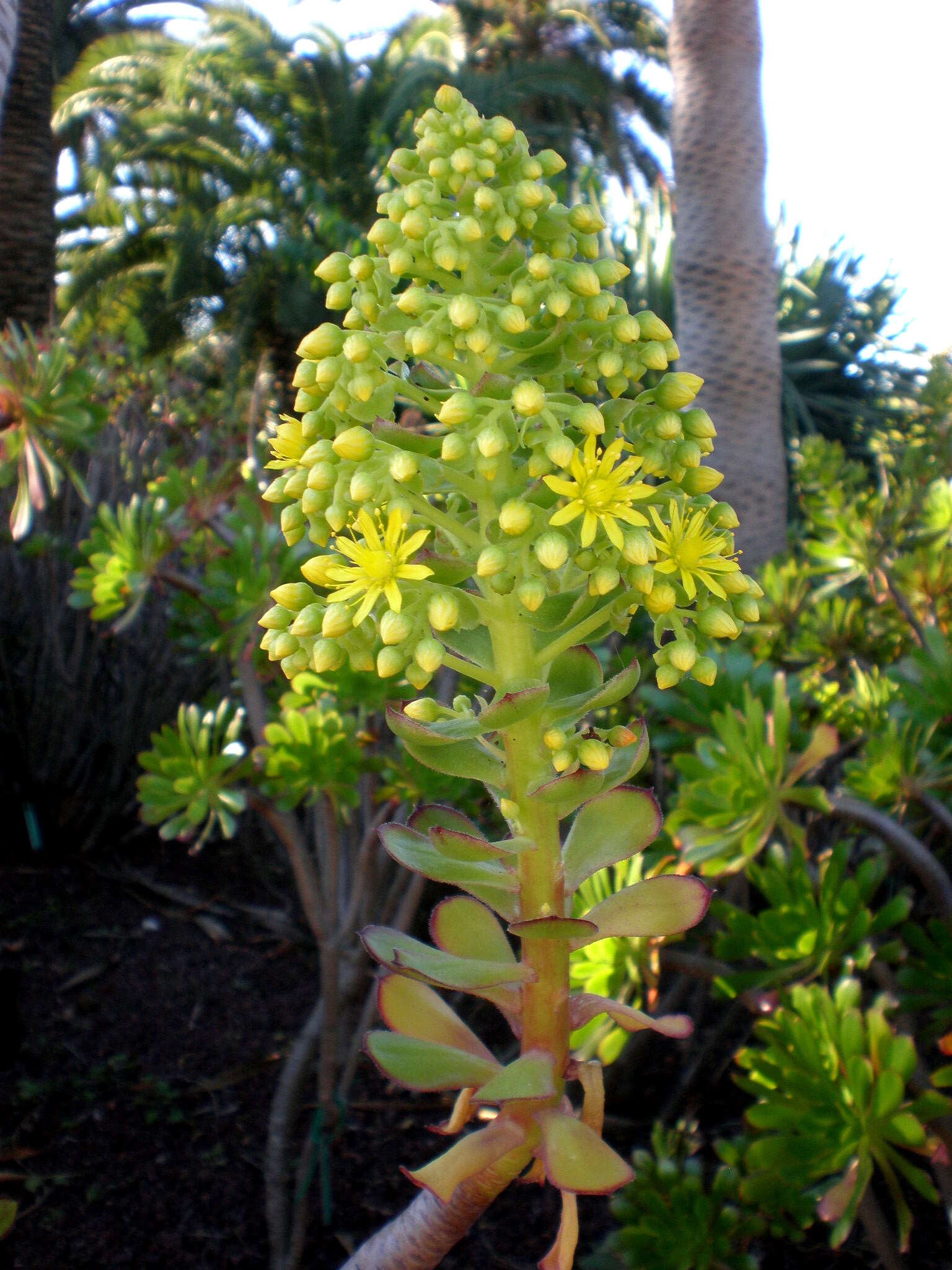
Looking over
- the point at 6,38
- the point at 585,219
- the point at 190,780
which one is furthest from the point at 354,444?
the point at 190,780

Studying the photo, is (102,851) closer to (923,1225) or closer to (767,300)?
(923,1225)

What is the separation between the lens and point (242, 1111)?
84.6 inches

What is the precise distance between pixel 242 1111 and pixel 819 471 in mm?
2276

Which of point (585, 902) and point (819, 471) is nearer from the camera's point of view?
point (585, 902)

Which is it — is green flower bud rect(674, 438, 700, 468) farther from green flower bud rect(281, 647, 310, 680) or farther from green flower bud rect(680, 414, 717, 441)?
green flower bud rect(281, 647, 310, 680)

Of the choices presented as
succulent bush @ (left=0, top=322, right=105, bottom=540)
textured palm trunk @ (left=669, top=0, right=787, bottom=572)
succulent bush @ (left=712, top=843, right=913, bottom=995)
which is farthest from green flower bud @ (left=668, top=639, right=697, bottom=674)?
textured palm trunk @ (left=669, top=0, right=787, bottom=572)

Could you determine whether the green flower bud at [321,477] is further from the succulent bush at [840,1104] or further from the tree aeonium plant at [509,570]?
the succulent bush at [840,1104]

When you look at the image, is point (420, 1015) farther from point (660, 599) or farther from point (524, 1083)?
point (660, 599)

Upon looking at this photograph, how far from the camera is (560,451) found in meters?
0.56

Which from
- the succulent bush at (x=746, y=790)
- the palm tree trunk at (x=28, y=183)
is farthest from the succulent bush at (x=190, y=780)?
the palm tree trunk at (x=28, y=183)

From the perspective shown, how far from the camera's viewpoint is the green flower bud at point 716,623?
1.98 feet

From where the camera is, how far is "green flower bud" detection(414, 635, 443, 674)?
59 cm

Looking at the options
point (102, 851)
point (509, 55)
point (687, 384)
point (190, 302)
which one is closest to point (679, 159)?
point (687, 384)

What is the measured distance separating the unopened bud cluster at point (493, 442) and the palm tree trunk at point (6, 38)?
55 cm
